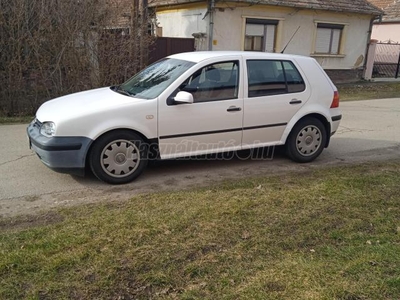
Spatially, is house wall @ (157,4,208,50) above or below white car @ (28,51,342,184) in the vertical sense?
above

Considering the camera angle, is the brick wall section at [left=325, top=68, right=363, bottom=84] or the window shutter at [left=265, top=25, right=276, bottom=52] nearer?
the window shutter at [left=265, top=25, right=276, bottom=52]

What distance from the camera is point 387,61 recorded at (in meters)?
22.3

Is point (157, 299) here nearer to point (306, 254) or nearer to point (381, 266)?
point (306, 254)

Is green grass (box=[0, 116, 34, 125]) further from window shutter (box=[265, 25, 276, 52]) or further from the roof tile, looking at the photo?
window shutter (box=[265, 25, 276, 52])

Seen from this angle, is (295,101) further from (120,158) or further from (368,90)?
(368,90)

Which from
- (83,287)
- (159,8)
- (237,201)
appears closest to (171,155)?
(237,201)

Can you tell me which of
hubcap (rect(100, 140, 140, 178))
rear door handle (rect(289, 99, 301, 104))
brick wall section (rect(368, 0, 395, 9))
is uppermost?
brick wall section (rect(368, 0, 395, 9))

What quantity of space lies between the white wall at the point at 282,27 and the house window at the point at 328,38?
24 cm

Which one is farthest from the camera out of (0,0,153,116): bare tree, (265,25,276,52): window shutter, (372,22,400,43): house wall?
(372,22,400,43): house wall

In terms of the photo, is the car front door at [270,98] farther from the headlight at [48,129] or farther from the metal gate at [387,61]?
the metal gate at [387,61]

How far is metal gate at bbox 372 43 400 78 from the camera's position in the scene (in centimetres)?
2122

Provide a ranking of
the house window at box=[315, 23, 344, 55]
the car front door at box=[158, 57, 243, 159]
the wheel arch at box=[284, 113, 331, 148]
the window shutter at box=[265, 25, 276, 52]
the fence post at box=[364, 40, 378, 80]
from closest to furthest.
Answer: the car front door at box=[158, 57, 243, 159]
the wheel arch at box=[284, 113, 331, 148]
the window shutter at box=[265, 25, 276, 52]
the house window at box=[315, 23, 344, 55]
the fence post at box=[364, 40, 378, 80]

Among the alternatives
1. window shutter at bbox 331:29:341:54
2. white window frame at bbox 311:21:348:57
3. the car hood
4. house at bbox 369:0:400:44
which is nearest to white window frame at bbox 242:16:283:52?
white window frame at bbox 311:21:348:57

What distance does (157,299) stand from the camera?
256 cm
